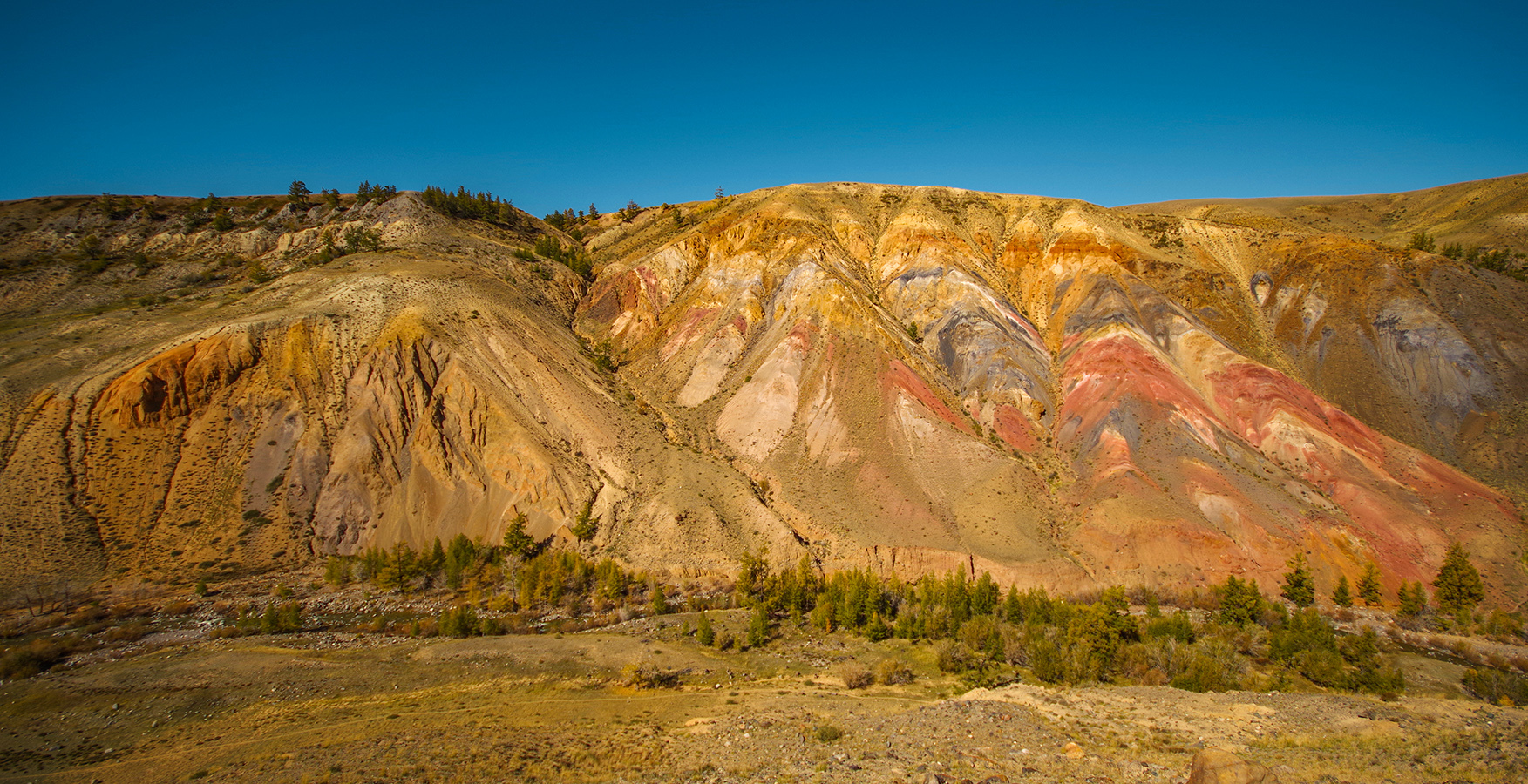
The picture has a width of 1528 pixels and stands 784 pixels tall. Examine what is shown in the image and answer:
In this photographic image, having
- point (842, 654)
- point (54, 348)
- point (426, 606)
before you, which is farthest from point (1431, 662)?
point (54, 348)

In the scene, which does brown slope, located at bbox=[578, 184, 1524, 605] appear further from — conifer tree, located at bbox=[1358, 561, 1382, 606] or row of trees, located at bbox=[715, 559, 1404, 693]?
row of trees, located at bbox=[715, 559, 1404, 693]

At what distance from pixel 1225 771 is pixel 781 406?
39.1m

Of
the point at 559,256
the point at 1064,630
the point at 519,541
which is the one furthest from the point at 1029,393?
the point at 559,256

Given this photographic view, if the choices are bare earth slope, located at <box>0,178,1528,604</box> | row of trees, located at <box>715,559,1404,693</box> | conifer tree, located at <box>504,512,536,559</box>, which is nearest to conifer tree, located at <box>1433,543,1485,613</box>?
bare earth slope, located at <box>0,178,1528,604</box>

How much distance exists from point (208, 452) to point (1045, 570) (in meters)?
53.9

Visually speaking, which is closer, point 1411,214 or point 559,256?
point 559,256

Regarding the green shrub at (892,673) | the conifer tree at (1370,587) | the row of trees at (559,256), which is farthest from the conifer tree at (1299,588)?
the row of trees at (559,256)

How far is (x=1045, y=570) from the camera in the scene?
128ft

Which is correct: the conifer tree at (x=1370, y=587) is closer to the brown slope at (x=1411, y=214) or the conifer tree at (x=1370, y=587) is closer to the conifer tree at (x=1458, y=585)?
the conifer tree at (x=1458, y=585)

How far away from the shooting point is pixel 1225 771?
46.1 ft

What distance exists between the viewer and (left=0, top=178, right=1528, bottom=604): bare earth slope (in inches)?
1566

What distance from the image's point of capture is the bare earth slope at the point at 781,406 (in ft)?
131

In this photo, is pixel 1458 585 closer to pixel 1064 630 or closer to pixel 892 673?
pixel 1064 630

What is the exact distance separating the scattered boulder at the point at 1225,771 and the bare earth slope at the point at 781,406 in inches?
976
